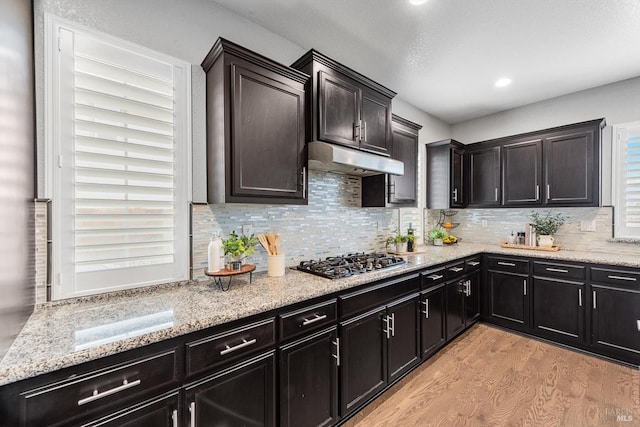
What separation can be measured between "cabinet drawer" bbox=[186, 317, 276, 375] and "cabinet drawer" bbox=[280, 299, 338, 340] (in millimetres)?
77

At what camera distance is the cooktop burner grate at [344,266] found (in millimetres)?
1997

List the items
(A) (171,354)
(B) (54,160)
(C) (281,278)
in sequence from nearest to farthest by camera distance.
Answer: (A) (171,354)
(B) (54,160)
(C) (281,278)

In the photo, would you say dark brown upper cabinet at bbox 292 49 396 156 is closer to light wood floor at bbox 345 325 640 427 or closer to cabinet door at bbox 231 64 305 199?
cabinet door at bbox 231 64 305 199

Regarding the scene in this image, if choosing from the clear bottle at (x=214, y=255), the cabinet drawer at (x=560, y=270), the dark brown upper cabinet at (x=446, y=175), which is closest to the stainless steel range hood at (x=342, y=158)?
the clear bottle at (x=214, y=255)

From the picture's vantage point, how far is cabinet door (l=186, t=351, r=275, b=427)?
1203 millimetres

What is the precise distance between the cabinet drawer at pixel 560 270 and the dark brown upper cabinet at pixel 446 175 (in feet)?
3.93

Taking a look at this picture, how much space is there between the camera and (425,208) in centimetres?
405

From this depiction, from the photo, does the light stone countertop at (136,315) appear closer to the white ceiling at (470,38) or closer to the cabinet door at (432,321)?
the cabinet door at (432,321)

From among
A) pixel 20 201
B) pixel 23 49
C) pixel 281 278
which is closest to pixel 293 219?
pixel 281 278

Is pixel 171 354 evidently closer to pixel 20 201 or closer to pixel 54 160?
pixel 20 201

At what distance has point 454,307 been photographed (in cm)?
292

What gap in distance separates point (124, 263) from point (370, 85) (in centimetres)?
229

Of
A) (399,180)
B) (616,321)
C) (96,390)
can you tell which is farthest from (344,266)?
(616,321)

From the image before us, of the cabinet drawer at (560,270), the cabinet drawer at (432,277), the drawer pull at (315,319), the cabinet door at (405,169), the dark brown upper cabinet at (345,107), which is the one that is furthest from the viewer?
the cabinet door at (405,169)
